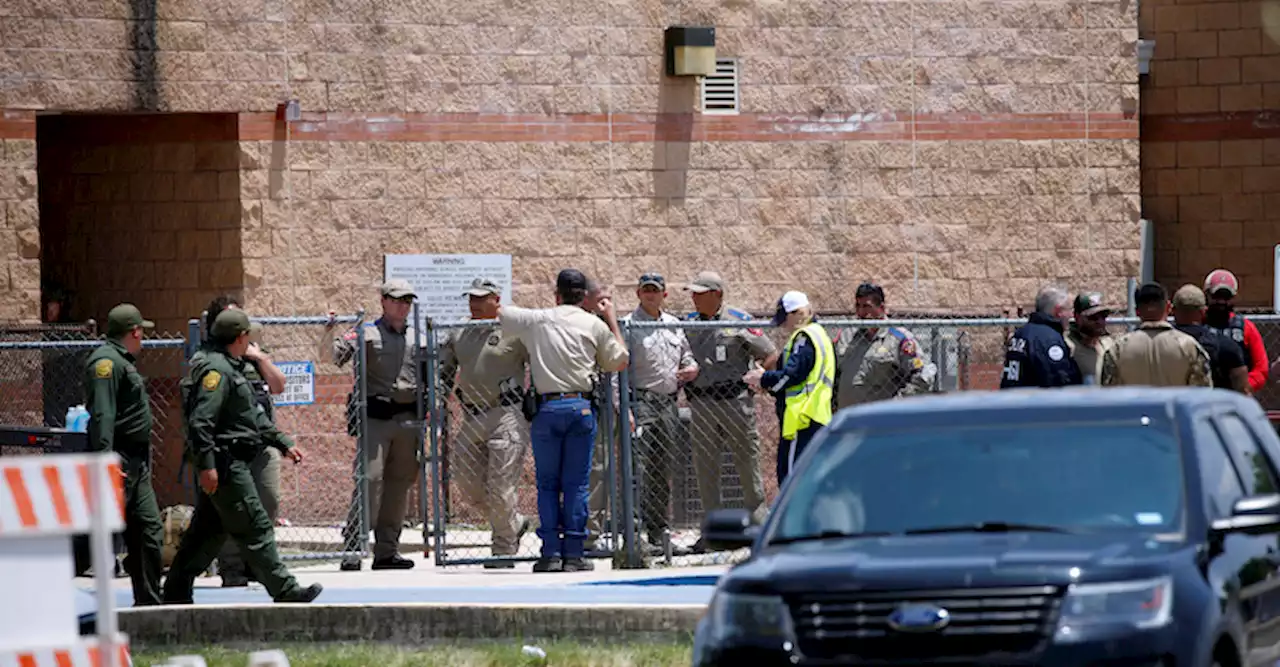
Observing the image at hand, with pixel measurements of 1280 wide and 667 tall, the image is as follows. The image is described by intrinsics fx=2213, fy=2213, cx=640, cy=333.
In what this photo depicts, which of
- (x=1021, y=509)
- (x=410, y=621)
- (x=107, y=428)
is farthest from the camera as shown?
(x=107, y=428)

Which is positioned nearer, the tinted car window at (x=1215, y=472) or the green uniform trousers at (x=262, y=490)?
the tinted car window at (x=1215, y=472)

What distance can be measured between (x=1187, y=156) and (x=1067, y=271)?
2.92 m

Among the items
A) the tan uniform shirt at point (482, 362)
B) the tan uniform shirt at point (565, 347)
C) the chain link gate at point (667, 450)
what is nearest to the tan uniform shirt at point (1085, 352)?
the chain link gate at point (667, 450)

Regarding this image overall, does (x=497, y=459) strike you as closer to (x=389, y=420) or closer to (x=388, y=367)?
(x=389, y=420)

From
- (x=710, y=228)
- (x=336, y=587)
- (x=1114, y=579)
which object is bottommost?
(x=336, y=587)

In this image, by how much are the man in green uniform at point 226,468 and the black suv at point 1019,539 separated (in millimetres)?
4843

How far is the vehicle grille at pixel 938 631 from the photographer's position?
720cm

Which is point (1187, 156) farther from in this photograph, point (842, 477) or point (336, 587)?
point (842, 477)

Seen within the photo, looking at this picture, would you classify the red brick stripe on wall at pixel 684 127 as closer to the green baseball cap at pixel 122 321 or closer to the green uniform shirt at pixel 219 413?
the green baseball cap at pixel 122 321

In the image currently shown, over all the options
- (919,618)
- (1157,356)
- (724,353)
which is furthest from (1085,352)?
(919,618)

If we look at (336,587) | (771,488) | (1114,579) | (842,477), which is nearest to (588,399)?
(336,587)

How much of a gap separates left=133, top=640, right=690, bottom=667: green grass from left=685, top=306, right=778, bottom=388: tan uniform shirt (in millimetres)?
4269

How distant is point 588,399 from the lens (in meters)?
15.0

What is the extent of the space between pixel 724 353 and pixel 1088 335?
255cm
